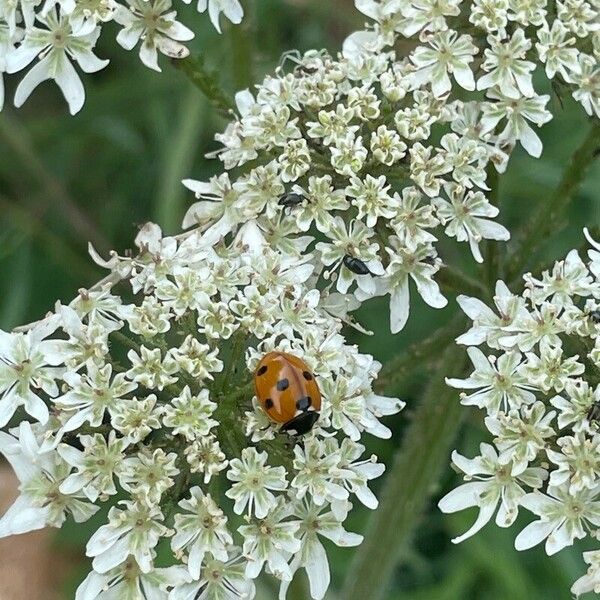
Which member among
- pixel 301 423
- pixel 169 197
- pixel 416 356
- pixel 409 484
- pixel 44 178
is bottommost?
pixel 409 484

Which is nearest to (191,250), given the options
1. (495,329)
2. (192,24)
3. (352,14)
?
(495,329)

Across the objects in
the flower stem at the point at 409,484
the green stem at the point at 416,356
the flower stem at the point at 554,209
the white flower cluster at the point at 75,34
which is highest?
the white flower cluster at the point at 75,34

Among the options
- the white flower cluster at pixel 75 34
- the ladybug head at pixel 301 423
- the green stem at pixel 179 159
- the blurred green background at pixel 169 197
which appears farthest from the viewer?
the green stem at pixel 179 159

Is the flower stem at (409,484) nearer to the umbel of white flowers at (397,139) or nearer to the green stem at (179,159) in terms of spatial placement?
the umbel of white flowers at (397,139)

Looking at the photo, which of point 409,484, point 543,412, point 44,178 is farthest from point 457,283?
point 44,178

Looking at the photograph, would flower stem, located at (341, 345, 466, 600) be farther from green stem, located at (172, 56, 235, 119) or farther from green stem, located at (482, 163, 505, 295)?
green stem, located at (172, 56, 235, 119)

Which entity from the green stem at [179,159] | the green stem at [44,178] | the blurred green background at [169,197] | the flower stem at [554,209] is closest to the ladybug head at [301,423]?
the flower stem at [554,209]

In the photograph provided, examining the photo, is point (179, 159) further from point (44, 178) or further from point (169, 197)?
point (44, 178)
